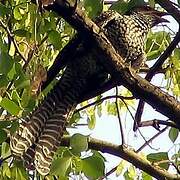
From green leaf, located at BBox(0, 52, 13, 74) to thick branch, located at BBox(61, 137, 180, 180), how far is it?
763mm

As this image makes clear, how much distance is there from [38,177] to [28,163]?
0.06 meters

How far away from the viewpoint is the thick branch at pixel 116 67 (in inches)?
61.7

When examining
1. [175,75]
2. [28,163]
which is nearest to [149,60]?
[175,75]

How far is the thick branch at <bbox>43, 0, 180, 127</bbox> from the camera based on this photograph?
5.15ft

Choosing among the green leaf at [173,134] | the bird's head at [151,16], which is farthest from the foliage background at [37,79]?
the bird's head at [151,16]

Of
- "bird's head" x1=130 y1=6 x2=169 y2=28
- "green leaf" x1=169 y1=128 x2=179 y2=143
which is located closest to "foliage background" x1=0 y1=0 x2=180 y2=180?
"green leaf" x1=169 y1=128 x2=179 y2=143

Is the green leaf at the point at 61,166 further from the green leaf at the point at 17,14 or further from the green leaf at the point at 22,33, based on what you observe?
the green leaf at the point at 17,14

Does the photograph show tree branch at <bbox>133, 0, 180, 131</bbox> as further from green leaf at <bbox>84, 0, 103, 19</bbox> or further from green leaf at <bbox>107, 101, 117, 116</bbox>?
green leaf at <bbox>107, 101, 117, 116</bbox>

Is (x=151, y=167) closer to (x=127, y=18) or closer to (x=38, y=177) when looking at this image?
(x=38, y=177)

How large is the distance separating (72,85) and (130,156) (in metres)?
0.53

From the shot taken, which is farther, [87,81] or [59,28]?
[87,81]

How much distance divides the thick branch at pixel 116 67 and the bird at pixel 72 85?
202 millimetres

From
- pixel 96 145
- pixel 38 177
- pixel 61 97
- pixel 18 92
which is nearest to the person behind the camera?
pixel 18 92

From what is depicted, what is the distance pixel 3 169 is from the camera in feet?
5.77
